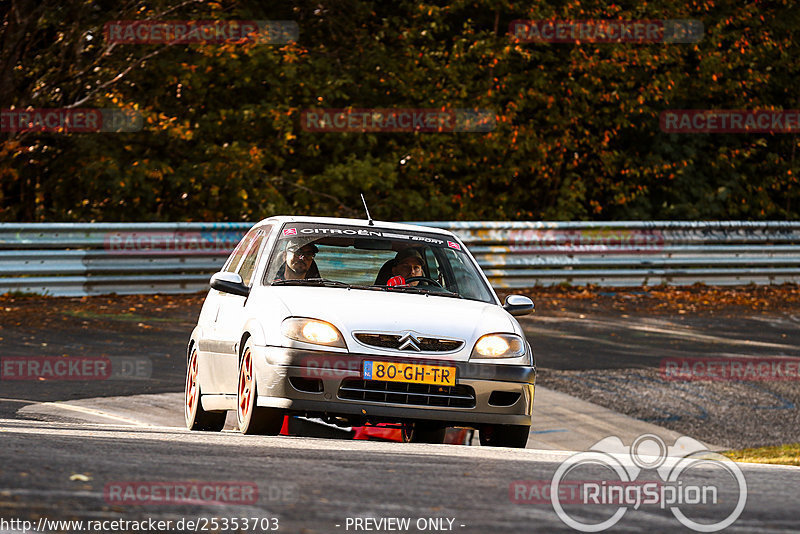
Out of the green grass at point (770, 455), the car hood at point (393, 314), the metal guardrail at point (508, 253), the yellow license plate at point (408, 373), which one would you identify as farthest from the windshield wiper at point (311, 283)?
the metal guardrail at point (508, 253)

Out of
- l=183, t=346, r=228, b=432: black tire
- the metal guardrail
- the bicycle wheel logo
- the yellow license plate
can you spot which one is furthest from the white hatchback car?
the metal guardrail

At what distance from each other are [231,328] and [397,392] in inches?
56.5

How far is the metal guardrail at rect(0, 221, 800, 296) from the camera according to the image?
17.9 metres

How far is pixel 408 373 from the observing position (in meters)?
7.65

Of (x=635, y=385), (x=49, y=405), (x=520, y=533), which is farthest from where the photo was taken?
(x=635, y=385)

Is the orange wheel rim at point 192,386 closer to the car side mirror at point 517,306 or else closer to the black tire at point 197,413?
the black tire at point 197,413

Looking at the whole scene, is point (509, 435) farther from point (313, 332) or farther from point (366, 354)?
point (313, 332)

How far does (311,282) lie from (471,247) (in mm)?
12294

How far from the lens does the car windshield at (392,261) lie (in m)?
8.66

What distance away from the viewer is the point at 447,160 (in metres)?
25.2

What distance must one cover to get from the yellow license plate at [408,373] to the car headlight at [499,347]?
231 mm

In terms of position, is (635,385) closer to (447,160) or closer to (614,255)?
(614,255)

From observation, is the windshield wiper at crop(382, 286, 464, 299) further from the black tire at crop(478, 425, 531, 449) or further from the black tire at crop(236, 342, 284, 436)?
→ the black tire at crop(236, 342, 284, 436)

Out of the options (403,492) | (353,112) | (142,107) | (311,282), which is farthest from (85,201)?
(403,492)
